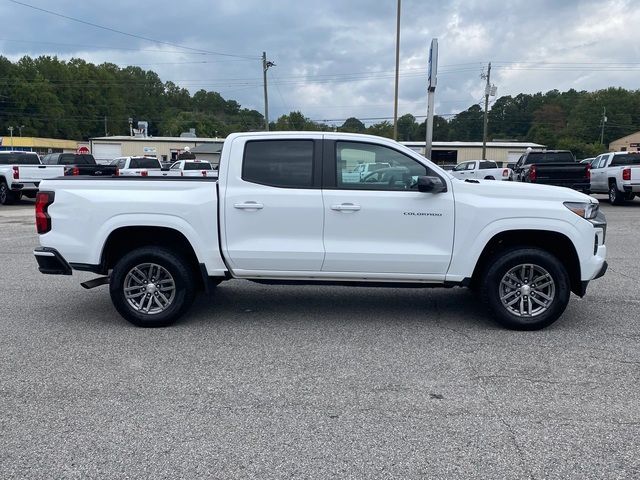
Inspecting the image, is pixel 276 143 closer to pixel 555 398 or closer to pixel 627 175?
pixel 555 398

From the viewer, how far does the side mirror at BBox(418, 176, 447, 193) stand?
5.30 m

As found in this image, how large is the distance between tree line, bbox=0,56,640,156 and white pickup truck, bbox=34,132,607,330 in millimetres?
89316

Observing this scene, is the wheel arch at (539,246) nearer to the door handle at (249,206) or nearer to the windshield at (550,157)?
the door handle at (249,206)

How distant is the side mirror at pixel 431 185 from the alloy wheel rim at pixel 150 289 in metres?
2.63

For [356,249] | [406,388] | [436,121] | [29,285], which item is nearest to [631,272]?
[356,249]

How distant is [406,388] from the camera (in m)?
4.24

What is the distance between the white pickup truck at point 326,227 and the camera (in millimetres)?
5461

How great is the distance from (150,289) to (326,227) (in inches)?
74.7

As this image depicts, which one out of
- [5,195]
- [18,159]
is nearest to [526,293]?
[5,195]

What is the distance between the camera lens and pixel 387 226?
5473 millimetres

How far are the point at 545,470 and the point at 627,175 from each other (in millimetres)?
17855

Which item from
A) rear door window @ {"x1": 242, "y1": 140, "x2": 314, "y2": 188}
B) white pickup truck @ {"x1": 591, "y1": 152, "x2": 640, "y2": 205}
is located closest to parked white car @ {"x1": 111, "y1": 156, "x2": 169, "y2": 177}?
white pickup truck @ {"x1": 591, "y1": 152, "x2": 640, "y2": 205}

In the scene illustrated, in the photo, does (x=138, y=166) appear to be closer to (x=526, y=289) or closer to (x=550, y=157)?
(x=550, y=157)

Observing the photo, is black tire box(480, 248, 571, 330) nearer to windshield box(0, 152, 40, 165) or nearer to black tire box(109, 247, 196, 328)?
black tire box(109, 247, 196, 328)
